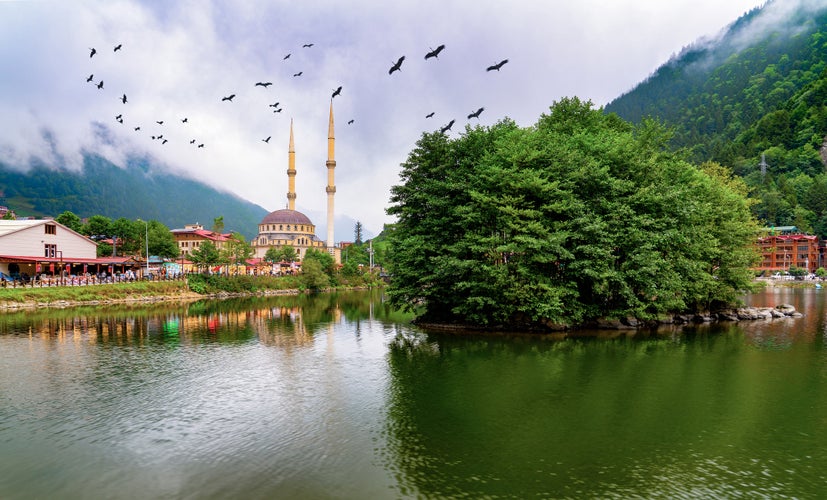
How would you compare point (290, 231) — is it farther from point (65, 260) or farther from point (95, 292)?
point (95, 292)

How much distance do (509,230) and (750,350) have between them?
1636 cm

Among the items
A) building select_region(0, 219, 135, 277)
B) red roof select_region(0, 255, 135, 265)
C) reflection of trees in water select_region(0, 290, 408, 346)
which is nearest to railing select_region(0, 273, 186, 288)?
red roof select_region(0, 255, 135, 265)

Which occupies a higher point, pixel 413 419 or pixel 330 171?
pixel 330 171

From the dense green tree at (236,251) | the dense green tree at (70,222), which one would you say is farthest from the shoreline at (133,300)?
the dense green tree at (70,222)

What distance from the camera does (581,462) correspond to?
1356 cm

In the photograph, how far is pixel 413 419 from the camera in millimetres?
17062

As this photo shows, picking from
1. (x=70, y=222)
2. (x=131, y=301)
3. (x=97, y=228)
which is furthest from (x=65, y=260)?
(x=70, y=222)

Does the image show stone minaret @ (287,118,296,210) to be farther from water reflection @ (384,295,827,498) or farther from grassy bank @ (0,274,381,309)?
water reflection @ (384,295,827,498)

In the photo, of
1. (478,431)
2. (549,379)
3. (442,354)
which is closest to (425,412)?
(478,431)

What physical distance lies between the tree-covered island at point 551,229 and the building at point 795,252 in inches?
4163

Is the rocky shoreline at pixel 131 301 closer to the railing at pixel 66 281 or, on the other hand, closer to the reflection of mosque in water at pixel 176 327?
the railing at pixel 66 281

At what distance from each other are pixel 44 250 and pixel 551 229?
70280mm

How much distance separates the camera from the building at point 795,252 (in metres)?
123

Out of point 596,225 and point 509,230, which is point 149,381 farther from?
point 596,225
